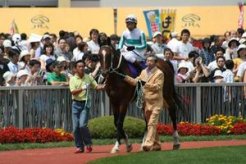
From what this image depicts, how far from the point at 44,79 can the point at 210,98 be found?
4449 millimetres

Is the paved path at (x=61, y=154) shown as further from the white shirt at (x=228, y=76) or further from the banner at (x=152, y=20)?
the banner at (x=152, y=20)

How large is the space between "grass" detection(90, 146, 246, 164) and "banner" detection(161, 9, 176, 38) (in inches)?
576

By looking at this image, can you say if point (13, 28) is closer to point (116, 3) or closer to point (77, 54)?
point (77, 54)

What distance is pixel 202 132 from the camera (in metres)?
24.2

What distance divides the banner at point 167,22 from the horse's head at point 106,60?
12.8 m

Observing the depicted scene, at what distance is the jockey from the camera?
21.0 m

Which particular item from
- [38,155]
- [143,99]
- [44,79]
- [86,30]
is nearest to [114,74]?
[143,99]

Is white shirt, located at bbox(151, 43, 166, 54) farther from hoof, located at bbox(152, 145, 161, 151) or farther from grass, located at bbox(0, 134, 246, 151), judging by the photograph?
hoof, located at bbox(152, 145, 161, 151)

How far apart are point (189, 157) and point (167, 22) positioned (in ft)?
55.2

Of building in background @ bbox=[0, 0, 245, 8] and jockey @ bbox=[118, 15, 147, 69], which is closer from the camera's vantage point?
jockey @ bbox=[118, 15, 147, 69]

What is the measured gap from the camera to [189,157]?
1734 centimetres

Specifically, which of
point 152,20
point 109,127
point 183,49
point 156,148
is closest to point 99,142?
point 109,127

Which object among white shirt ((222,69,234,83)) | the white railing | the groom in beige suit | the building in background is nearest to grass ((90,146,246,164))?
the groom in beige suit

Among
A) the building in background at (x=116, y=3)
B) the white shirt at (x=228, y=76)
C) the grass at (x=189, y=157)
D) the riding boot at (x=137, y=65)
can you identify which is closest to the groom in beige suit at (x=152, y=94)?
the riding boot at (x=137, y=65)
